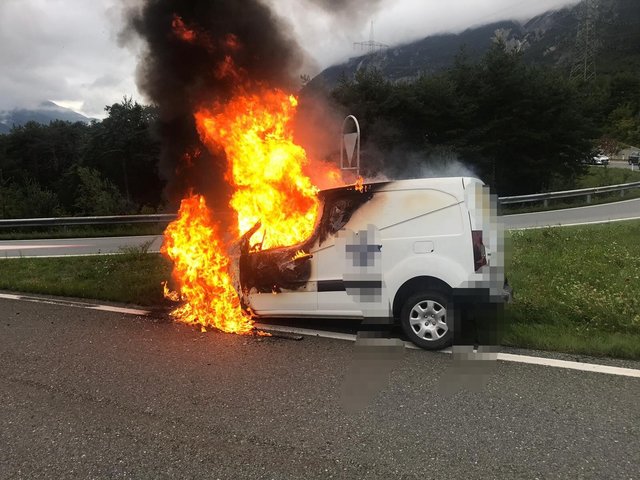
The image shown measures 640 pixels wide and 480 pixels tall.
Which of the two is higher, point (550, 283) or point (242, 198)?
point (242, 198)

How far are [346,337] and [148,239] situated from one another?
11.0m

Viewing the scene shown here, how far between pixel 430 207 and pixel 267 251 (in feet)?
6.01

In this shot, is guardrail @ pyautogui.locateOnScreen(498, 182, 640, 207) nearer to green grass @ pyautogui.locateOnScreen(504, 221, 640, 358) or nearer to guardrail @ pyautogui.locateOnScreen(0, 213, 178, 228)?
green grass @ pyautogui.locateOnScreen(504, 221, 640, 358)

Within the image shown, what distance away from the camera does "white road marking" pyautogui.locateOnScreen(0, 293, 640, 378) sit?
14.0 feet

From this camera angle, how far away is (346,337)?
5.28 metres

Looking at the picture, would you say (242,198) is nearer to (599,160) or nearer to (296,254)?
(296,254)

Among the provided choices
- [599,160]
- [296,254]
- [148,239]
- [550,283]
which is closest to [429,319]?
[296,254]

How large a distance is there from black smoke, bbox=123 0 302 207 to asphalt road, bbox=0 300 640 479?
294 centimetres

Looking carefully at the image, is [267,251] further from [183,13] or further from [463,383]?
[183,13]

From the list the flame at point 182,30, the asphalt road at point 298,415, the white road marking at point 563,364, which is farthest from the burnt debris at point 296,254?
the flame at point 182,30

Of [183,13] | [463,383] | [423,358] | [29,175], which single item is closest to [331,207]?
[423,358]

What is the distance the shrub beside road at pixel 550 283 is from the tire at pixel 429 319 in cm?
70

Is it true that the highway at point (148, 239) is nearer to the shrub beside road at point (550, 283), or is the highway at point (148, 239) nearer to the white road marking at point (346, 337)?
the shrub beside road at point (550, 283)

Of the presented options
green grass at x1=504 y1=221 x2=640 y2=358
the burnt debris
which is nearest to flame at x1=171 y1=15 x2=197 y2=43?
the burnt debris
